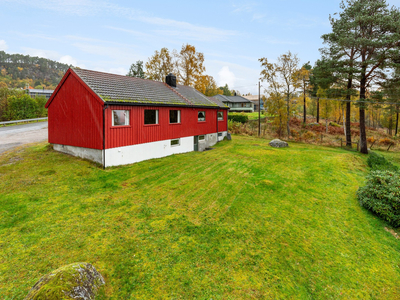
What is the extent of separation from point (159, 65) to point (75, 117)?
28.3m

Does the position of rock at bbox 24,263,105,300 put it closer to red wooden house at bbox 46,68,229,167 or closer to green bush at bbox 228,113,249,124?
red wooden house at bbox 46,68,229,167

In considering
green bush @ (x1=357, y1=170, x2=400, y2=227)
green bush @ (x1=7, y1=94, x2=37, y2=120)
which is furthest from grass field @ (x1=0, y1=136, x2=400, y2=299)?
green bush @ (x1=7, y1=94, x2=37, y2=120)

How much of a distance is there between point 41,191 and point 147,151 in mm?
6636

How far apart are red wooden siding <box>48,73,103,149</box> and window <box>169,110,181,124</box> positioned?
6026mm

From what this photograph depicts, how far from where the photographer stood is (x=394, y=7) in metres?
18.8

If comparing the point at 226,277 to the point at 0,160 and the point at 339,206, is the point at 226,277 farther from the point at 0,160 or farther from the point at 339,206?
the point at 0,160

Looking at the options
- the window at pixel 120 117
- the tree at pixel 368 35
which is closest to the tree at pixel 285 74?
the tree at pixel 368 35

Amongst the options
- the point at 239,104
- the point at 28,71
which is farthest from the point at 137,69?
the point at 28,71

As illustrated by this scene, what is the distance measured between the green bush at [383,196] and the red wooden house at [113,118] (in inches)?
500

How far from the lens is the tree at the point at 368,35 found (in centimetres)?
1803

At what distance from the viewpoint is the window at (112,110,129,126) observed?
11805 millimetres

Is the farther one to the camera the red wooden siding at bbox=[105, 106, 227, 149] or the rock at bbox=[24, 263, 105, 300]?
the red wooden siding at bbox=[105, 106, 227, 149]

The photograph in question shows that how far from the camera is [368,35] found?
19750mm

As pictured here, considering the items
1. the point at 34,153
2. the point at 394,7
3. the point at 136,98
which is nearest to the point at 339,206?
the point at 136,98
